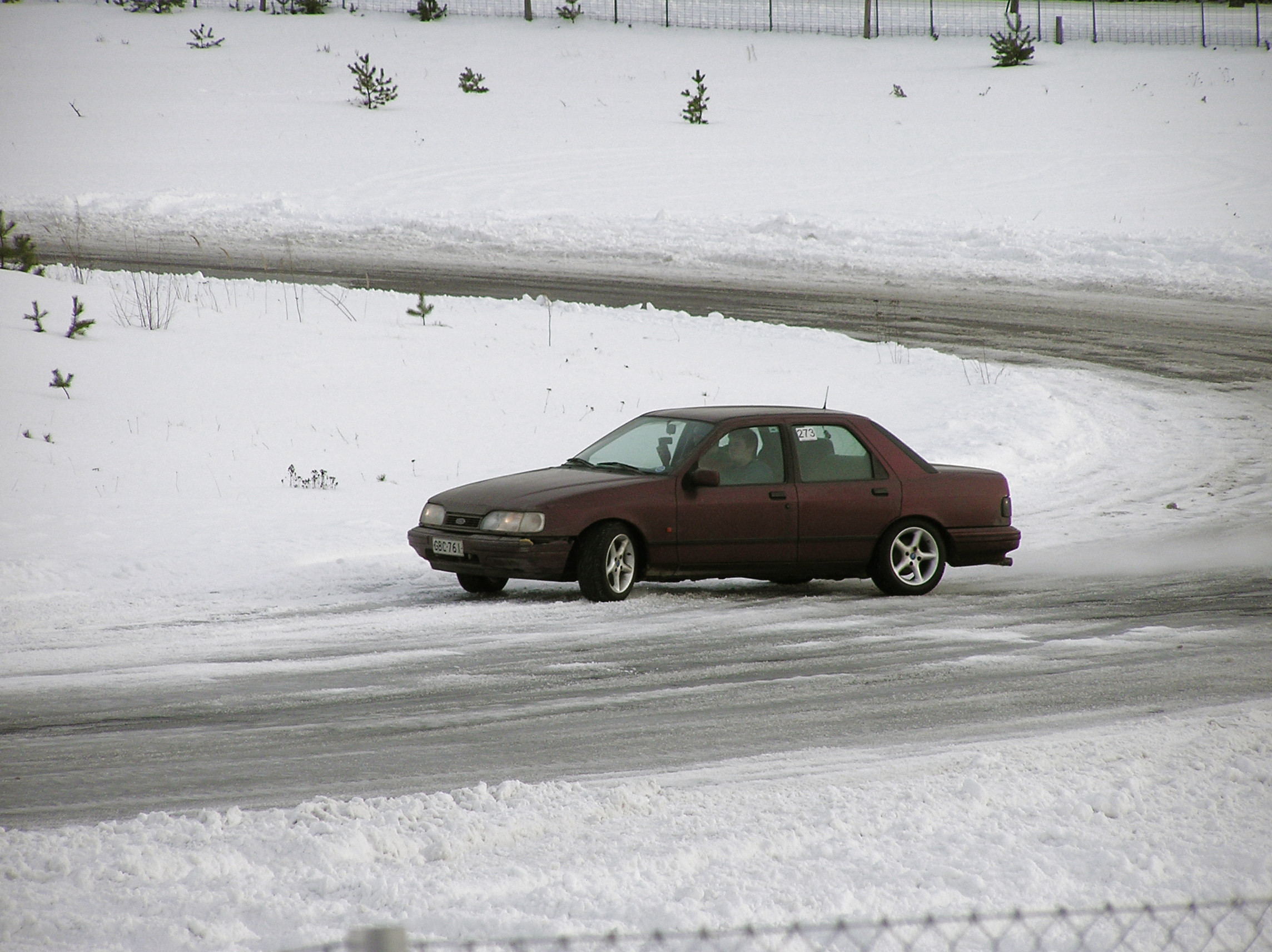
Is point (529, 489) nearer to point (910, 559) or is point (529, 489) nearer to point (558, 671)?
point (558, 671)

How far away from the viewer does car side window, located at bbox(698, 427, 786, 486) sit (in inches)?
407

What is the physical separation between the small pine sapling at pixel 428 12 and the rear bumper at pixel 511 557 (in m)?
53.5

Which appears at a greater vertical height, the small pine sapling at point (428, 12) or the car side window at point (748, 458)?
the small pine sapling at point (428, 12)

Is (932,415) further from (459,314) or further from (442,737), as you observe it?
(442,737)

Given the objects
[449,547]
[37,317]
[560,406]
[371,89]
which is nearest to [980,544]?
[449,547]

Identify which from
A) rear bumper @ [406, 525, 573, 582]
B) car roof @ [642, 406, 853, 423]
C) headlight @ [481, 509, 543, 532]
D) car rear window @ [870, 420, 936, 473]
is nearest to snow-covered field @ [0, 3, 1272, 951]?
rear bumper @ [406, 525, 573, 582]

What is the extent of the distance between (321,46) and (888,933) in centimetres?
5333

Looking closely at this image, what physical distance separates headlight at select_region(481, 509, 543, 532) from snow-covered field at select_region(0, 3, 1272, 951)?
0.65 m

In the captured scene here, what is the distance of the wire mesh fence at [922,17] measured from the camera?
60.3m

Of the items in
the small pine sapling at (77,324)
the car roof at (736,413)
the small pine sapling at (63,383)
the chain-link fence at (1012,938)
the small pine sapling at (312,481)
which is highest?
the small pine sapling at (77,324)

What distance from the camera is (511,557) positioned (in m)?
9.63

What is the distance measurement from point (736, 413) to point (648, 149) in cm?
3168

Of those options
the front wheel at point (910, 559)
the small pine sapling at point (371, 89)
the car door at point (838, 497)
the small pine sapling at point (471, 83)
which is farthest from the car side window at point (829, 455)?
the small pine sapling at point (471, 83)

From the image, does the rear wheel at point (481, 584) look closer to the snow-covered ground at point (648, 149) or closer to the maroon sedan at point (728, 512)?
the maroon sedan at point (728, 512)
